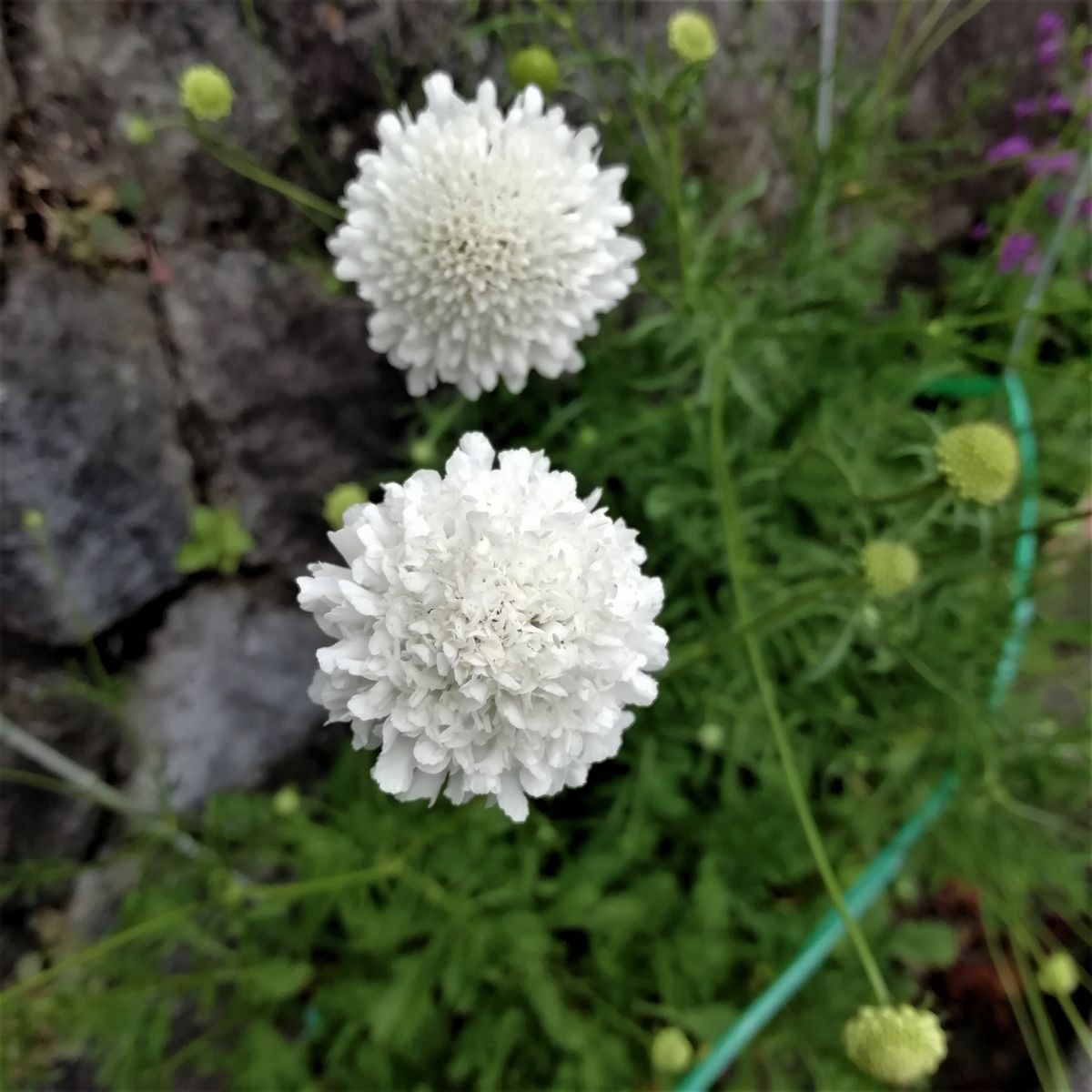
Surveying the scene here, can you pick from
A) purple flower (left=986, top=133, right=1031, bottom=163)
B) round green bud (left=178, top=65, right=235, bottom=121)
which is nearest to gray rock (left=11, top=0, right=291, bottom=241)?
round green bud (left=178, top=65, right=235, bottom=121)

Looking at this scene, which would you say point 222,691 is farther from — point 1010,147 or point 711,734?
point 1010,147

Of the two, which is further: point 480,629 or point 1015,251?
point 1015,251

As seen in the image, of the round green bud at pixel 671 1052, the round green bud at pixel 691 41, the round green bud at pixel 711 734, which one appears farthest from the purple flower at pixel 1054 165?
the round green bud at pixel 671 1052

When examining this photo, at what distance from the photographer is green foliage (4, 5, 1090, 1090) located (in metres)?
1.32

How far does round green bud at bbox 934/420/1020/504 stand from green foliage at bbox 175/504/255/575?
1.24 m

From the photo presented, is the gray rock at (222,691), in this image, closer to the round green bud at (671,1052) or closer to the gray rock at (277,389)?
the gray rock at (277,389)

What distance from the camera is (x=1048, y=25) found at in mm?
1994

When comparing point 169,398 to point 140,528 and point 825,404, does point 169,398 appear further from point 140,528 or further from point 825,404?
point 825,404

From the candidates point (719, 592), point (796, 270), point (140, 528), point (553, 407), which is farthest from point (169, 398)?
point (796, 270)

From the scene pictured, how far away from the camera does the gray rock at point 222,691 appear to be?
1.62 meters

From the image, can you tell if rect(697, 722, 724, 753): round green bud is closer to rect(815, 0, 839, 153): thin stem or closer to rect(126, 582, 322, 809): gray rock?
rect(126, 582, 322, 809): gray rock

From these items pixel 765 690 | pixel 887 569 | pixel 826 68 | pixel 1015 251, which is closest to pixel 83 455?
pixel 765 690

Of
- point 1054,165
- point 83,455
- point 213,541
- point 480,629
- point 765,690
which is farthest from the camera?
point 1054,165

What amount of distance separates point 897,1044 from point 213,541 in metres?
1.35
